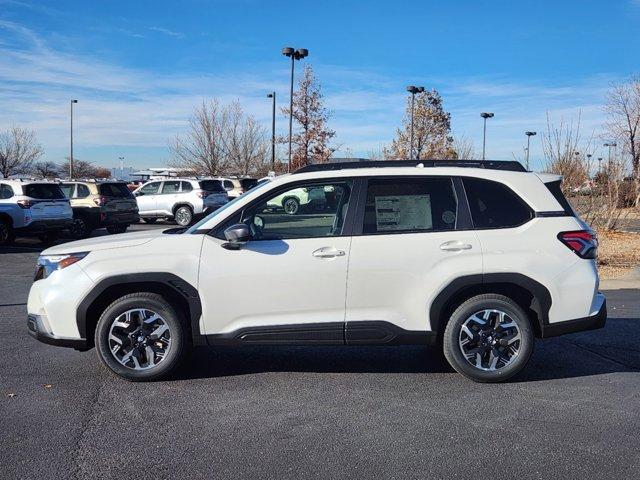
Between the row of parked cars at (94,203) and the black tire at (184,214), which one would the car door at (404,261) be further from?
the black tire at (184,214)

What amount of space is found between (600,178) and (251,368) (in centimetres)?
1495

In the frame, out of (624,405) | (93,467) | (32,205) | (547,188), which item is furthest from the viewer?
(32,205)

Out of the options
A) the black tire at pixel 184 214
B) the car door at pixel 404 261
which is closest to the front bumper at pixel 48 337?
the car door at pixel 404 261

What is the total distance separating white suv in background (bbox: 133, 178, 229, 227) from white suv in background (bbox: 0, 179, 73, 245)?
25.8 feet

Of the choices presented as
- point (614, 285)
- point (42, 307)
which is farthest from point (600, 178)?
point (42, 307)

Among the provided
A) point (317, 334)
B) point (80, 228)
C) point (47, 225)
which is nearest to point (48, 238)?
point (80, 228)

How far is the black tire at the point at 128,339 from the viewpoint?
5281mm

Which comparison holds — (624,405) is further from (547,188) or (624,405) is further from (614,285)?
(614,285)

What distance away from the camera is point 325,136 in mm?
38906

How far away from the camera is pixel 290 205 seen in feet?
17.5

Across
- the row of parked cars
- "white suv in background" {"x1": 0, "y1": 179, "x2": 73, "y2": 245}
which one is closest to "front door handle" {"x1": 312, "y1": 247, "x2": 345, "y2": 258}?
the row of parked cars

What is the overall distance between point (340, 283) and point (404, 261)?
0.53m

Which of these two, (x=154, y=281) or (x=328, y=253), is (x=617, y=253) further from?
(x=154, y=281)

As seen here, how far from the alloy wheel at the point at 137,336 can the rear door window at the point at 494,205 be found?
267 cm
